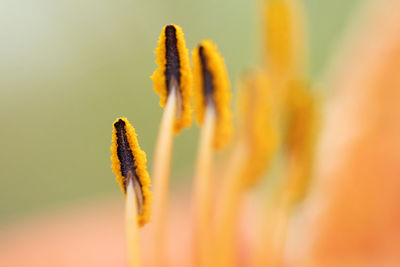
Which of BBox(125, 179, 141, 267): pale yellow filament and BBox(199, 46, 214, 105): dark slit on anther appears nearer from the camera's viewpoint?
BBox(125, 179, 141, 267): pale yellow filament

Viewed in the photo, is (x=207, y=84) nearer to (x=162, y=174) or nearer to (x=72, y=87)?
(x=162, y=174)

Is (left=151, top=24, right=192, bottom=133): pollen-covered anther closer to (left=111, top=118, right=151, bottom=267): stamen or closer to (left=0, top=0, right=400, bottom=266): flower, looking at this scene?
(left=111, top=118, right=151, bottom=267): stamen

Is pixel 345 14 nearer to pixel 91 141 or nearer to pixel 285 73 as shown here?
pixel 285 73

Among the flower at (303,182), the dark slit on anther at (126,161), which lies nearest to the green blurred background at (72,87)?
the flower at (303,182)

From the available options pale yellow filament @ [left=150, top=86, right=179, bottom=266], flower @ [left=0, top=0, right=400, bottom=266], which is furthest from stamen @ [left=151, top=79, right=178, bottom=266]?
flower @ [left=0, top=0, right=400, bottom=266]

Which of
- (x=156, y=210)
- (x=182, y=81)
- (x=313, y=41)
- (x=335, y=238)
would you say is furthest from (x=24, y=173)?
(x=313, y=41)

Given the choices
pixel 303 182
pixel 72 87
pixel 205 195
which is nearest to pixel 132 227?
pixel 205 195
